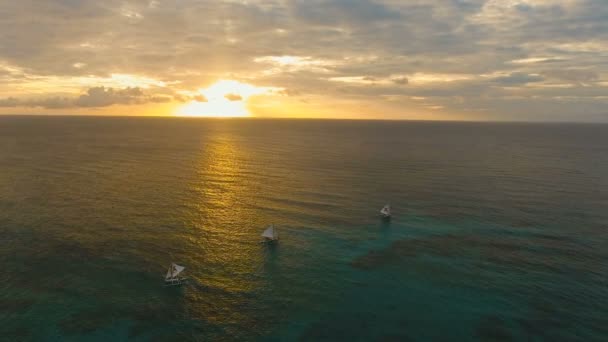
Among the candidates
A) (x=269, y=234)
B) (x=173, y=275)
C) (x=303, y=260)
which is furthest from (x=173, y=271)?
(x=303, y=260)

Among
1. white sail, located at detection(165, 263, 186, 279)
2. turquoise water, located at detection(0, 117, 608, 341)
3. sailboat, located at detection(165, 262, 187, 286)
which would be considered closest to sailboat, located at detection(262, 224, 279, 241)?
turquoise water, located at detection(0, 117, 608, 341)

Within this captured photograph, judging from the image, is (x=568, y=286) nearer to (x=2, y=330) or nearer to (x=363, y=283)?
(x=363, y=283)

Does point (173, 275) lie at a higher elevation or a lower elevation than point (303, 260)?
higher

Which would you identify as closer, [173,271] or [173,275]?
[173,275]

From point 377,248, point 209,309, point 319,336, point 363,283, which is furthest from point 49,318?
point 377,248

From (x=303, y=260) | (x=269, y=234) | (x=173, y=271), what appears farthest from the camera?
(x=269, y=234)

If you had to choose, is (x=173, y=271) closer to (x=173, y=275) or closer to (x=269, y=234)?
(x=173, y=275)

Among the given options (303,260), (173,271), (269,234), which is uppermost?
(269,234)

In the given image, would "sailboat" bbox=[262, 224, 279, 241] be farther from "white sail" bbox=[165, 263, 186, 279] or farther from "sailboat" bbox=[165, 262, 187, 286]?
"white sail" bbox=[165, 263, 186, 279]

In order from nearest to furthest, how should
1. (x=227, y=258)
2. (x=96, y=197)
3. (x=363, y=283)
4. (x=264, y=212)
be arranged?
(x=363, y=283), (x=227, y=258), (x=264, y=212), (x=96, y=197)
